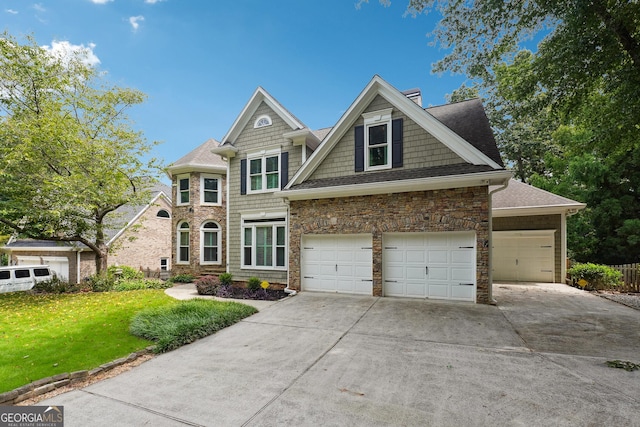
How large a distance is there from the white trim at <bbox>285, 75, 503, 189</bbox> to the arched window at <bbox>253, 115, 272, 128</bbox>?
365cm

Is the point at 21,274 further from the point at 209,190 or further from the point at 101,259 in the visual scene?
the point at 209,190

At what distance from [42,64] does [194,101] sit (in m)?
6.30

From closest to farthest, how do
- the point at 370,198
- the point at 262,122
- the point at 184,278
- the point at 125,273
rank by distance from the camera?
the point at 370,198 → the point at 262,122 → the point at 184,278 → the point at 125,273

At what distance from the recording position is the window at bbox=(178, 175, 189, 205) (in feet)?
51.3

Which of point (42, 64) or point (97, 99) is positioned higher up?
point (42, 64)

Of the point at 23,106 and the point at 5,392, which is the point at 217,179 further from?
the point at 5,392

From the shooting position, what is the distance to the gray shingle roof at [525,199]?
1263cm

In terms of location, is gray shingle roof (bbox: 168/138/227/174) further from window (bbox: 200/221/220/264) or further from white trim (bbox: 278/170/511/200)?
white trim (bbox: 278/170/511/200)

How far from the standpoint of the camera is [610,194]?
15.5 metres

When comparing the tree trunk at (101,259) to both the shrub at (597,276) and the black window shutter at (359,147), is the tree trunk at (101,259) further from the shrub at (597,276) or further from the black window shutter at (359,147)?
the shrub at (597,276)

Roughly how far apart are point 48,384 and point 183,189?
1266 centimetres

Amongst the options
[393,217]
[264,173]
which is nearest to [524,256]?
[393,217]

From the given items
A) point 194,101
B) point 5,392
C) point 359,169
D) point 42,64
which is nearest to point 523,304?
point 359,169

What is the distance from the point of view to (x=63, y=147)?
40.5 ft
